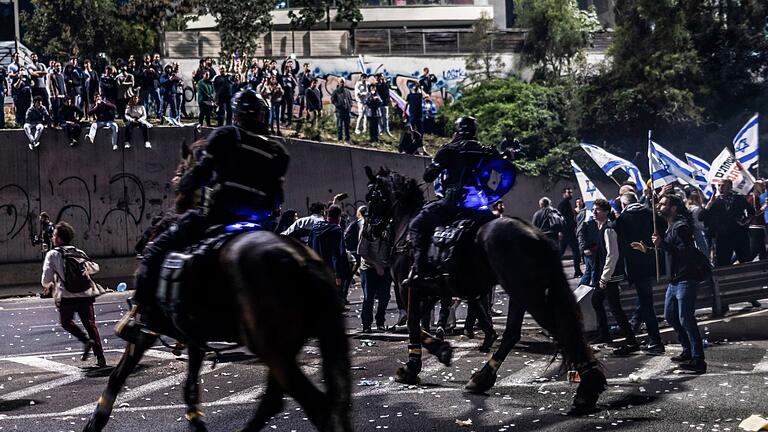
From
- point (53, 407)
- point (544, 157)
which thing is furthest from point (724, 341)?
point (544, 157)

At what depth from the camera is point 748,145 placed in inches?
920

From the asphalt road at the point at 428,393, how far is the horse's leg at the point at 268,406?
2.60 feet

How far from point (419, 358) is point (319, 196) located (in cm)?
2034

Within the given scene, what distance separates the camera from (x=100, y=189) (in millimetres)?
29344

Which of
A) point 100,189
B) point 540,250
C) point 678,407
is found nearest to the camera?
point 678,407

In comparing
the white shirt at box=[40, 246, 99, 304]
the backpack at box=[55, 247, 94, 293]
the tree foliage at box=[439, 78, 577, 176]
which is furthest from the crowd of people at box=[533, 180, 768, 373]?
the tree foliage at box=[439, 78, 577, 176]

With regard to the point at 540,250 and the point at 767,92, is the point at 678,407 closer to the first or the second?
the point at 540,250

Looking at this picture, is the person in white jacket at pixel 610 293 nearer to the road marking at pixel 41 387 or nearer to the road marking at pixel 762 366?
the road marking at pixel 762 366

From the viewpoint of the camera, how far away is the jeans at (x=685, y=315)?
1169cm

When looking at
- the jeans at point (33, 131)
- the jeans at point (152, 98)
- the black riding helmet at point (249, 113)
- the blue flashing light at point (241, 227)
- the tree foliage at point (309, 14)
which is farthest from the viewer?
the tree foliage at point (309, 14)

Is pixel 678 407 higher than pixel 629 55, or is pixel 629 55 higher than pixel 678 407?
pixel 629 55

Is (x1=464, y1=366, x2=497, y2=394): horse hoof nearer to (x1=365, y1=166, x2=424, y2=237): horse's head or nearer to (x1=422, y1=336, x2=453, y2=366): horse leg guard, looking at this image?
(x1=422, y1=336, x2=453, y2=366): horse leg guard

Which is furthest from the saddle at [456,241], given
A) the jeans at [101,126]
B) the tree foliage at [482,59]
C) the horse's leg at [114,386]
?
the tree foliage at [482,59]

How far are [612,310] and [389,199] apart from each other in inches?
120
